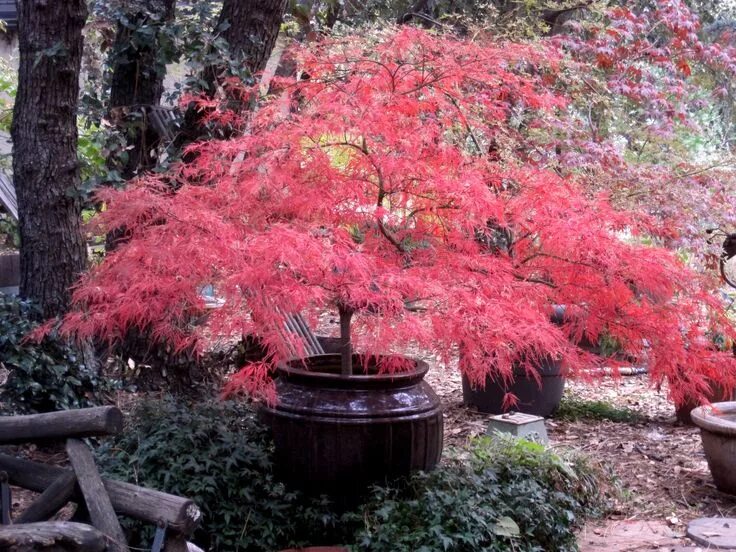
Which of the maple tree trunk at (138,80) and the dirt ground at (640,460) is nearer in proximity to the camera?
the dirt ground at (640,460)

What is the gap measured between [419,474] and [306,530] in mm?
613

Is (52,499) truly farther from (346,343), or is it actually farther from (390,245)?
(390,245)

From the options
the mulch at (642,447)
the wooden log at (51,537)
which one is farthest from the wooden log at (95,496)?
the mulch at (642,447)

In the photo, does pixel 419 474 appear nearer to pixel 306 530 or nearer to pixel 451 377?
pixel 306 530

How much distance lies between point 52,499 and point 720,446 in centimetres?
378

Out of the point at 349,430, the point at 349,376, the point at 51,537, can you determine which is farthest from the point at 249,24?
the point at 51,537

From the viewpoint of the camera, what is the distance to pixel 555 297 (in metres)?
4.57

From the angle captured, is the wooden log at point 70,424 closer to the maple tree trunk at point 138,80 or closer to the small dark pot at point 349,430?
the small dark pot at point 349,430

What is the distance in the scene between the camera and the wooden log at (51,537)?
8.13 ft

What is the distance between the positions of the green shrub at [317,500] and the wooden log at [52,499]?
0.78 meters

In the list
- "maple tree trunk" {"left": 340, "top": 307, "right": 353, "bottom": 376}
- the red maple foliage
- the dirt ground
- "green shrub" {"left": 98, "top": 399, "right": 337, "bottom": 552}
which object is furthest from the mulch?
"green shrub" {"left": 98, "top": 399, "right": 337, "bottom": 552}

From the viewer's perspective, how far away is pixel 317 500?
4227 mm

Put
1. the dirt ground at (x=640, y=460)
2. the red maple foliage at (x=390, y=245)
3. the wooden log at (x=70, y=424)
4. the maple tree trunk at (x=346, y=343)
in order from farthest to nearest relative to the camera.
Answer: the dirt ground at (x=640, y=460) < the maple tree trunk at (x=346, y=343) < the red maple foliage at (x=390, y=245) < the wooden log at (x=70, y=424)

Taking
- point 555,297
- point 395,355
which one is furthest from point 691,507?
point 395,355
